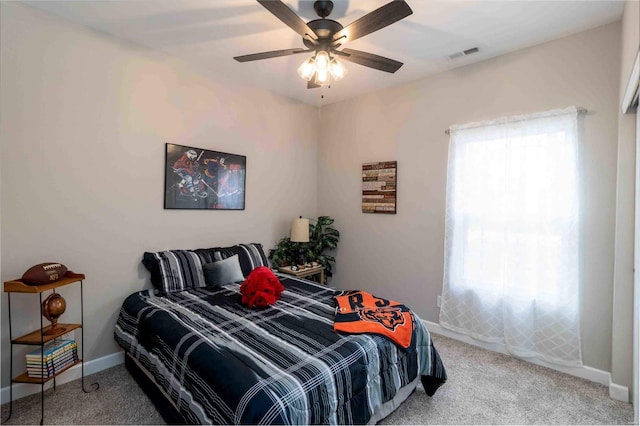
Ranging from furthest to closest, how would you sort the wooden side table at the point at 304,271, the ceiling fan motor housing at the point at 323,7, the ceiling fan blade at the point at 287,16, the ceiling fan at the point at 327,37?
1. the wooden side table at the point at 304,271
2. the ceiling fan motor housing at the point at 323,7
3. the ceiling fan at the point at 327,37
4. the ceiling fan blade at the point at 287,16

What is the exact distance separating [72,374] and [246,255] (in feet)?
5.50

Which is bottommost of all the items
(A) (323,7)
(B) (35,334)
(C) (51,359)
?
(C) (51,359)

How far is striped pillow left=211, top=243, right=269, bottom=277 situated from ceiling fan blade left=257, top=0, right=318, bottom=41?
2.17 meters

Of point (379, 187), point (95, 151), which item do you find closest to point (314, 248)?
point (379, 187)

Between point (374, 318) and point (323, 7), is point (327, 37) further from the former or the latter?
point (374, 318)

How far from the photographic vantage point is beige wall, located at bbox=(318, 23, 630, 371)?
2.33 metres

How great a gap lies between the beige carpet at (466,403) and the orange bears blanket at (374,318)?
0.56 meters

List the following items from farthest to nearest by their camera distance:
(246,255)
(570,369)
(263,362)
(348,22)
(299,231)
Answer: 1. (299,231)
2. (246,255)
3. (570,369)
4. (348,22)
5. (263,362)

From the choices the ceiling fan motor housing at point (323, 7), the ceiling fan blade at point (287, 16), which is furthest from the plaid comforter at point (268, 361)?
the ceiling fan motor housing at point (323, 7)

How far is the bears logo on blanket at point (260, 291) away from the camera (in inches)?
90.3

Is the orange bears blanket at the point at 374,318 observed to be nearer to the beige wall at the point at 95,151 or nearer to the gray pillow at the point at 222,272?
the gray pillow at the point at 222,272

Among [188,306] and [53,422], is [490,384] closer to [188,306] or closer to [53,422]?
[188,306]

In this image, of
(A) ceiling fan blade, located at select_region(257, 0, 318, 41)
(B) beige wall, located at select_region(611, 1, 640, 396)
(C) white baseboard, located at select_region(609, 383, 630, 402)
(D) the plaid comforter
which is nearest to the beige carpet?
(C) white baseboard, located at select_region(609, 383, 630, 402)

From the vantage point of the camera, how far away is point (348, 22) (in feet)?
7.58
